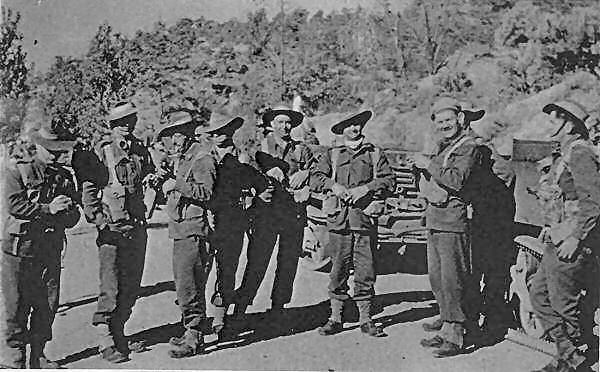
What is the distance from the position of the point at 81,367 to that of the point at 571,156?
369cm

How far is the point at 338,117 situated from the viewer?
627cm

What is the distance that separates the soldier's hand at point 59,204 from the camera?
5.93 meters

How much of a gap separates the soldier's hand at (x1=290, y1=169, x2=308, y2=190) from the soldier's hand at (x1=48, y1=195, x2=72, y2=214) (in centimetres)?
155

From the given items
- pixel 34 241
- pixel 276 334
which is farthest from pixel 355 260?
pixel 34 241

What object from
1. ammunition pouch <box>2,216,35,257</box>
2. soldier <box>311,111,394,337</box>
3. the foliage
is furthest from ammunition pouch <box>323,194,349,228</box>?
ammunition pouch <box>2,216,35,257</box>

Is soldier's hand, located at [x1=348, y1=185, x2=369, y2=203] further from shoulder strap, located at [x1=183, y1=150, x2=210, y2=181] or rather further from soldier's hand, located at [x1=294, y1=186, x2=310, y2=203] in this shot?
shoulder strap, located at [x1=183, y1=150, x2=210, y2=181]

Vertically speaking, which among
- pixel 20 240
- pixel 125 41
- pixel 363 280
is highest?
pixel 125 41

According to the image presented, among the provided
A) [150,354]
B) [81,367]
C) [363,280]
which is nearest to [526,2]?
[363,280]

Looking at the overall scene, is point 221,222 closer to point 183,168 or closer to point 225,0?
point 183,168

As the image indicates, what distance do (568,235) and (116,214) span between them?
3048 millimetres

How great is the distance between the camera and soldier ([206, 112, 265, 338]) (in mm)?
6059

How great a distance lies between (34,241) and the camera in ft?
19.5

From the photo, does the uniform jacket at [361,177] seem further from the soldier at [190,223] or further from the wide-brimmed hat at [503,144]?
the soldier at [190,223]

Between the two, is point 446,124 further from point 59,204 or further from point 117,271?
point 59,204
